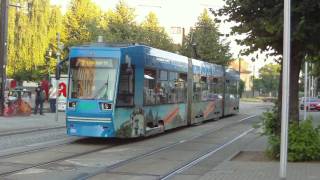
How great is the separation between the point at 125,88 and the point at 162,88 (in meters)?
3.89

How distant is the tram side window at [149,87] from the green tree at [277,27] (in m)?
6.06

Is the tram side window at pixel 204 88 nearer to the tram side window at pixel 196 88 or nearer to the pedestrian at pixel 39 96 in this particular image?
the tram side window at pixel 196 88

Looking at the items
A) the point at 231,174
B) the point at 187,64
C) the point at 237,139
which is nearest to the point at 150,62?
the point at 237,139

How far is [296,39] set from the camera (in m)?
14.2

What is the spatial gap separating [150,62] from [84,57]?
2801mm

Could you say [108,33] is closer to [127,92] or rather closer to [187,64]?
[187,64]

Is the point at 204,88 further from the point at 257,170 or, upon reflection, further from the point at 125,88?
the point at 257,170

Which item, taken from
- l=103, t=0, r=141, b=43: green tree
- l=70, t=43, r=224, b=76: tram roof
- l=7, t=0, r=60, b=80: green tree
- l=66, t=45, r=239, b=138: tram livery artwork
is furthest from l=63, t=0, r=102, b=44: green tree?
l=66, t=45, r=239, b=138: tram livery artwork

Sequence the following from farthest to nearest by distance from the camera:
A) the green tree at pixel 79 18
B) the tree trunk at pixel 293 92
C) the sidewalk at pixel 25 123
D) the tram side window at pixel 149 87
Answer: the green tree at pixel 79 18 → the sidewalk at pixel 25 123 → the tram side window at pixel 149 87 → the tree trunk at pixel 293 92

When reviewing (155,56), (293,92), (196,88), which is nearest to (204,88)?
(196,88)

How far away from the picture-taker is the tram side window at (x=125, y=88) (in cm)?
1922

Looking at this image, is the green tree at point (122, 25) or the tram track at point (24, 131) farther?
the green tree at point (122, 25)

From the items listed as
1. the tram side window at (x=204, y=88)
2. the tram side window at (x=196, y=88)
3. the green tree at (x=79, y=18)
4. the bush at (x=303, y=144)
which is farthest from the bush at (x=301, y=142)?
the green tree at (x=79, y=18)

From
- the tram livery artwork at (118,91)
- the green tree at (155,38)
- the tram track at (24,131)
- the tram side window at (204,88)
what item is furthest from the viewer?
the green tree at (155,38)
